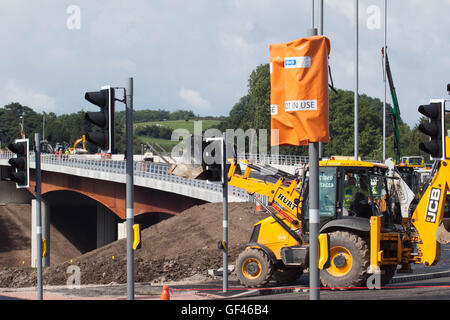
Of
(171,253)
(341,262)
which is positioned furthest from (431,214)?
(171,253)

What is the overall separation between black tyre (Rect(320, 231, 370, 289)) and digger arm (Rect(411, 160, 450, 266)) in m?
1.46

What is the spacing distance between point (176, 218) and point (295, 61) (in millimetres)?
28970

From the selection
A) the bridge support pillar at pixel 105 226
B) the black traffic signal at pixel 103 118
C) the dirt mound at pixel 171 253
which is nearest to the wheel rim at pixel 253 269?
the dirt mound at pixel 171 253

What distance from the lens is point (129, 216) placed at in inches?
464

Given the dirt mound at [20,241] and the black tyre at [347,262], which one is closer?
the black tyre at [347,262]

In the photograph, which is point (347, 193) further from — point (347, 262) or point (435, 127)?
point (435, 127)

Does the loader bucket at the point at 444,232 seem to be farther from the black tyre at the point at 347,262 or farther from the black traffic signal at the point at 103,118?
the black traffic signal at the point at 103,118

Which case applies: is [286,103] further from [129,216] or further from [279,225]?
[279,225]

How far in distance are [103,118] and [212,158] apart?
4449mm

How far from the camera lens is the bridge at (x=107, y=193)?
4672cm

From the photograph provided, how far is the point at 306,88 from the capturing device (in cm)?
834

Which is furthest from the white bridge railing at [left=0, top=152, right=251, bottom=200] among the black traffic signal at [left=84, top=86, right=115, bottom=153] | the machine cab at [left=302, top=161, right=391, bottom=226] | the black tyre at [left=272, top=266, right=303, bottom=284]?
the black traffic signal at [left=84, top=86, right=115, bottom=153]

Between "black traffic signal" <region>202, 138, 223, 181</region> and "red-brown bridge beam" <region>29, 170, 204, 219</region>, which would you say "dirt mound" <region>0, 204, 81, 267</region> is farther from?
"black traffic signal" <region>202, 138, 223, 181</region>
